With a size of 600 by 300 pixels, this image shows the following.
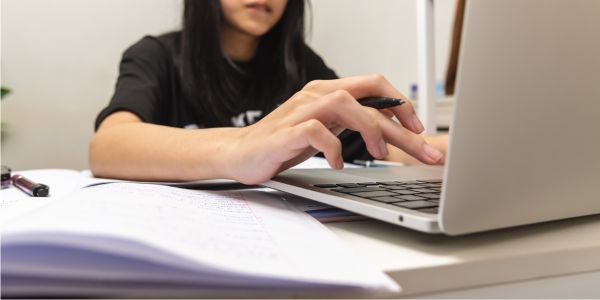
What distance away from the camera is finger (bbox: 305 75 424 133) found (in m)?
0.39

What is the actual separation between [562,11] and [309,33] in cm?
120

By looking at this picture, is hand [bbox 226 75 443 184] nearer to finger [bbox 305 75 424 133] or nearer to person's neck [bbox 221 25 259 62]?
finger [bbox 305 75 424 133]

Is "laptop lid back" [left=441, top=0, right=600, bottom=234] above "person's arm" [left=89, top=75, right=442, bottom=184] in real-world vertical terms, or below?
above

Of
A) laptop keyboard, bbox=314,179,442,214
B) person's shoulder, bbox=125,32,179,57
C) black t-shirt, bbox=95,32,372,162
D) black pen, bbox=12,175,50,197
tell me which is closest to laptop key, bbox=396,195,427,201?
laptop keyboard, bbox=314,179,442,214

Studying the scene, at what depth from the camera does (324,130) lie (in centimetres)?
34

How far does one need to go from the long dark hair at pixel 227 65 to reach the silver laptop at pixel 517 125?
27.9 inches

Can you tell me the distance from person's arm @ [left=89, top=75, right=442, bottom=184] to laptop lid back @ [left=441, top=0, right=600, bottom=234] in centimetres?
12

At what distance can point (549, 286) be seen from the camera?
0.81 ft

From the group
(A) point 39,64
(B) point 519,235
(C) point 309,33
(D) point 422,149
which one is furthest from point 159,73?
(B) point 519,235

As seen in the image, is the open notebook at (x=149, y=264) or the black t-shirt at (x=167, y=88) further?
the black t-shirt at (x=167, y=88)

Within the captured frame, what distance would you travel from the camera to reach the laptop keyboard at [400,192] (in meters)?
0.27

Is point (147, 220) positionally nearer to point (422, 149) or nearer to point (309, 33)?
point (422, 149)

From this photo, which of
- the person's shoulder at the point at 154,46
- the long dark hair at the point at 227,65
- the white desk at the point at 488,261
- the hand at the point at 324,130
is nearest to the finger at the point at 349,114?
the hand at the point at 324,130

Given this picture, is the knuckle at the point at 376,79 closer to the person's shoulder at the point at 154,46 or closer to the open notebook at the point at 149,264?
the open notebook at the point at 149,264
